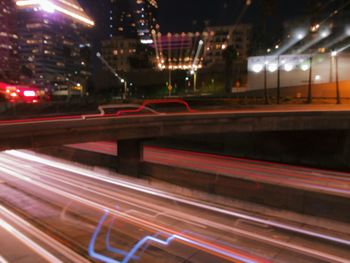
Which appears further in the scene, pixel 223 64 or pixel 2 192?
pixel 223 64

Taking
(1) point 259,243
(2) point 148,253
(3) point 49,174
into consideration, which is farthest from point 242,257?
(3) point 49,174

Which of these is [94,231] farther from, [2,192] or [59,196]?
[2,192]

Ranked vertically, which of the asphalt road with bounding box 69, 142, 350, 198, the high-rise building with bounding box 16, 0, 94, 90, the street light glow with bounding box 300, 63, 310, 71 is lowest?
the asphalt road with bounding box 69, 142, 350, 198

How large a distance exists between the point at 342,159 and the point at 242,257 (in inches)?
833

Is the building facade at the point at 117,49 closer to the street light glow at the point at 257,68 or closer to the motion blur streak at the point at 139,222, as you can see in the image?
the street light glow at the point at 257,68

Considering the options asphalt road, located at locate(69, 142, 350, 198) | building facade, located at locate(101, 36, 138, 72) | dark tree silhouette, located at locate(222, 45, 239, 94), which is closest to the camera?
asphalt road, located at locate(69, 142, 350, 198)

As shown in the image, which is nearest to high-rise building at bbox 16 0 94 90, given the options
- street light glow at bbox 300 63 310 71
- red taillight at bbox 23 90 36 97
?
red taillight at bbox 23 90 36 97

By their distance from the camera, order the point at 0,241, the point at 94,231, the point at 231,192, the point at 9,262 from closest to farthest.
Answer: the point at 9,262 < the point at 0,241 < the point at 94,231 < the point at 231,192

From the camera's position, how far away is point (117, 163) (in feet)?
63.8

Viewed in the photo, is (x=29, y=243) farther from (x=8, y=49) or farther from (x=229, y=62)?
(x=8, y=49)

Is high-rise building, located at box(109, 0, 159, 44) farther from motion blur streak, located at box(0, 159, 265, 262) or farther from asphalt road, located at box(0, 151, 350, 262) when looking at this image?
asphalt road, located at box(0, 151, 350, 262)

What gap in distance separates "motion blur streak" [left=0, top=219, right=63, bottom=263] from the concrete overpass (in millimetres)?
3955

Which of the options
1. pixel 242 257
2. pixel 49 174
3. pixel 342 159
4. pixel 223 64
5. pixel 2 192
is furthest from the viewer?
pixel 223 64

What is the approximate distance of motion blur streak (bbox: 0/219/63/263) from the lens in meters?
8.16
